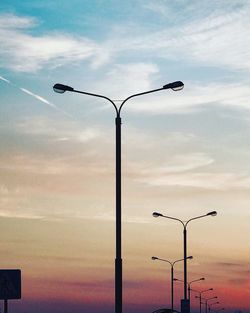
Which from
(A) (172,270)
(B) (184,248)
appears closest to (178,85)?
(B) (184,248)

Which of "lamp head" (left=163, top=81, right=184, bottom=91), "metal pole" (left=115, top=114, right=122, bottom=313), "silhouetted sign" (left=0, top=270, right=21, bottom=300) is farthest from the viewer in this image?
"lamp head" (left=163, top=81, right=184, bottom=91)

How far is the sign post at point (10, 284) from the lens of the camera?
29.8 metres

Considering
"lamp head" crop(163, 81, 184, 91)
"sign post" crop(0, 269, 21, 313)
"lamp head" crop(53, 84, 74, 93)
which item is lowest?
"sign post" crop(0, 269, 21, 313)

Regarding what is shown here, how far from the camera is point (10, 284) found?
29.8 meters

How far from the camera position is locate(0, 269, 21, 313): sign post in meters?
29.8

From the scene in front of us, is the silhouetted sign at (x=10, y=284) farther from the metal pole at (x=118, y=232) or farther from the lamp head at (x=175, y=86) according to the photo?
the lamp head at (x=175, y=86)

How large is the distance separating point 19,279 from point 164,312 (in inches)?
927

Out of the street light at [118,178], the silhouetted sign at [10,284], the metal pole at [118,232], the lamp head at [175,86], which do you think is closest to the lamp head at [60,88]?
the street light at [118,178]

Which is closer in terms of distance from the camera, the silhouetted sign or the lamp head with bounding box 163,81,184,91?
the silhouetted sign

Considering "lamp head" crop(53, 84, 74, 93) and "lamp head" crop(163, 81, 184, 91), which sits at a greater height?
"lamp head" crop(163, 81, 184, 91)

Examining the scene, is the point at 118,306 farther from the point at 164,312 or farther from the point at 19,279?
the point at 164,312

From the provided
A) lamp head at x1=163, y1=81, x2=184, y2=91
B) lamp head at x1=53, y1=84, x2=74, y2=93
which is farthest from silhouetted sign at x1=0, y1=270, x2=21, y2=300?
lamp head at x1=163, y1=81, x2=184, y2=91

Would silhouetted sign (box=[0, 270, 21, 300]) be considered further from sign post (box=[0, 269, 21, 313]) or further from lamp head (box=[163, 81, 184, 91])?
lamp head (box=[163, 81, 184, 91])

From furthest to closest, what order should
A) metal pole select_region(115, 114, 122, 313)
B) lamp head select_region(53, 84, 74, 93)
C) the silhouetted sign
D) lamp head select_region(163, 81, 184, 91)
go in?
1. lamp head select_region(163, 81, 184, 91)
2. lamp head select_region(53, 84, 74, 93)
3. the silhouetted sign
4. metal pole select_region(115, 114, 122, 313)
